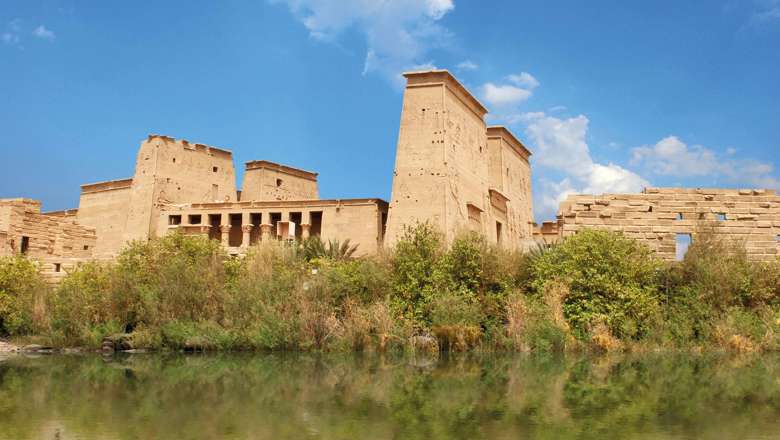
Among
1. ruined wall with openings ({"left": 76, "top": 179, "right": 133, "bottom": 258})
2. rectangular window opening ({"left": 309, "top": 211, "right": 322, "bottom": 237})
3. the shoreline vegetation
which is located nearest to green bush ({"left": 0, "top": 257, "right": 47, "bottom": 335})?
the shoreline vegetation

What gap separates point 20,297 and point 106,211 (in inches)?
641

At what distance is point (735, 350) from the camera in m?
15.1

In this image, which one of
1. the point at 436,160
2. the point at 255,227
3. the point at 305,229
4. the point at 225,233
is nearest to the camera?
the point at 436,160

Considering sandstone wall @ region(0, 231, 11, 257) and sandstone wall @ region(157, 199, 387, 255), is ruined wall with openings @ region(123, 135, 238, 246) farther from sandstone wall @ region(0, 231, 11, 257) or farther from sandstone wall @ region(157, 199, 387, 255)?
sandstone wall @ region(0, 231, 11, 257)

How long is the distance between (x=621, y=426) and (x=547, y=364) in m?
6.31

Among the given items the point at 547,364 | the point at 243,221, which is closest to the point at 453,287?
the point at 547,364

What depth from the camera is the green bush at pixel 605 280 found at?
52.8 feet

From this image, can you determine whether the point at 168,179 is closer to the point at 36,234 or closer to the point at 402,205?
the point at 36,234

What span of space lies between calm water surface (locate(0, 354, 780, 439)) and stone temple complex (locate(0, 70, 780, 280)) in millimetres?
5827

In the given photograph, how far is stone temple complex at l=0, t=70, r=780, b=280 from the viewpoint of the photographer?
1891cm

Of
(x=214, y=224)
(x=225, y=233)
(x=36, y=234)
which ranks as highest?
(x=214, y=224)

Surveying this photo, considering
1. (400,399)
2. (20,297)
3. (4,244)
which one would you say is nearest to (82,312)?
(20,297)

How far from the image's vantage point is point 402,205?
2598cm

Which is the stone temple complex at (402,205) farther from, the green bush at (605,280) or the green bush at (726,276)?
the green bush at (605,280)
